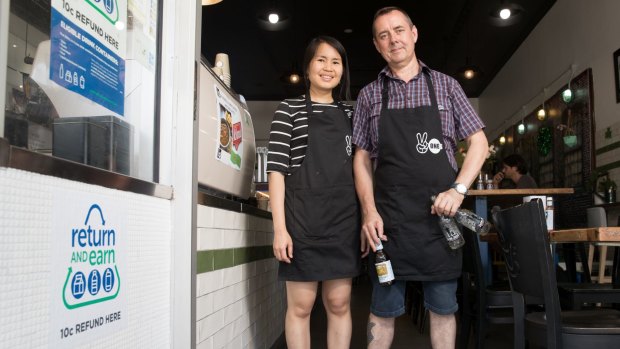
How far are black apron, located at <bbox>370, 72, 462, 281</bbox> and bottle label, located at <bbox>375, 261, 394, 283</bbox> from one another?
0.05 meters

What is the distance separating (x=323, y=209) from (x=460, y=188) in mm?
507

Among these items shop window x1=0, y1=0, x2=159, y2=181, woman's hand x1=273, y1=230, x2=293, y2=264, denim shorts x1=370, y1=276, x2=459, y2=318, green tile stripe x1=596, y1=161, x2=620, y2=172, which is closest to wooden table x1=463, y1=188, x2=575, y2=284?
green tile stripe x1=596, y1=161, x2=620, y2=172

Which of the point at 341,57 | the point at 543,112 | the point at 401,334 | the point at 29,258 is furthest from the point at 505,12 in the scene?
the point at 29,258

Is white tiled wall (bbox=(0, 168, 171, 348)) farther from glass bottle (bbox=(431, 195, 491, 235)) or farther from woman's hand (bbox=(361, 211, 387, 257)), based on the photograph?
glass bottle (bbox=(431, 195, 491, 235))

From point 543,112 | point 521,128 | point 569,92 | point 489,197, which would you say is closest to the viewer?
point 489,197

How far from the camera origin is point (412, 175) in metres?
1.94

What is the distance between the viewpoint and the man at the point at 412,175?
75.5 inches

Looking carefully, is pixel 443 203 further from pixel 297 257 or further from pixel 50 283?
pixel 50 283

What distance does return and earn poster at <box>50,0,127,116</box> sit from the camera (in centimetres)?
126

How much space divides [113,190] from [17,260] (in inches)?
14.1

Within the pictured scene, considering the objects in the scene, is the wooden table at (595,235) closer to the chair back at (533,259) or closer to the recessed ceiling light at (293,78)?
the chair back at (533,259)

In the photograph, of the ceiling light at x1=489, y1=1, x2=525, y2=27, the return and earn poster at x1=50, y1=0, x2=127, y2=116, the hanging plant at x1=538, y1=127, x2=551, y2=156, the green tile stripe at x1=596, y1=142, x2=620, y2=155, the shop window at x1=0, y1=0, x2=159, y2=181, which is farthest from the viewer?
the hanging plant at x1=538, y1=127, x2=551, y2=156

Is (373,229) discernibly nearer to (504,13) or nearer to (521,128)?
(504,13)

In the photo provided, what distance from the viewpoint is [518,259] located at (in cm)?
178
